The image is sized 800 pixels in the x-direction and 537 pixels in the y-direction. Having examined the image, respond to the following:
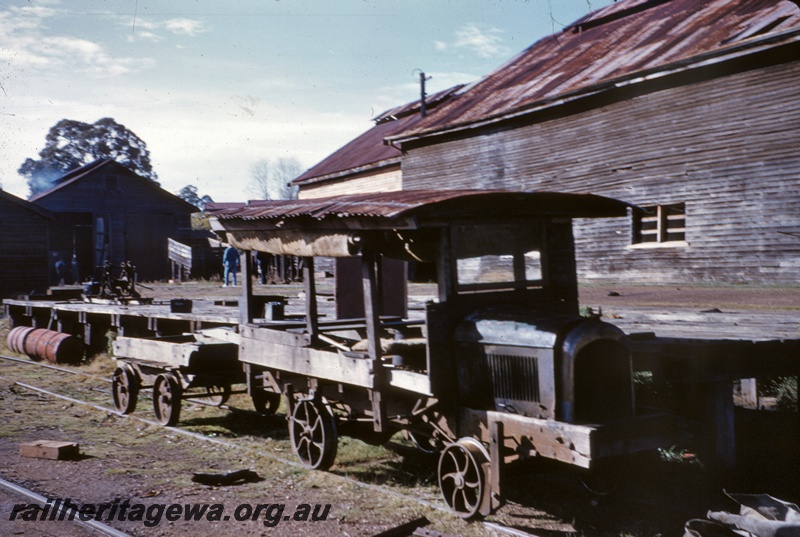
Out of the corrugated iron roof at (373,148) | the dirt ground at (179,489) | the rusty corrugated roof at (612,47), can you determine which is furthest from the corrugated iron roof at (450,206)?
the corrugated iron roof at (373,148)

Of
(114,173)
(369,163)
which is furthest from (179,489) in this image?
(114,173)

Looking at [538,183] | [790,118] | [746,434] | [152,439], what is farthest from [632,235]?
[152,439]

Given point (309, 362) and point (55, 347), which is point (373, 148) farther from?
point (309, 362)

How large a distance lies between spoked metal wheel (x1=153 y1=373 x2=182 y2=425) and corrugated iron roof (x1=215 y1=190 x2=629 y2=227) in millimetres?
3156

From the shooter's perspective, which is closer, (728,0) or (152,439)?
(152,439)

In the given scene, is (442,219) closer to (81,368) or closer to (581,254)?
(81,368)

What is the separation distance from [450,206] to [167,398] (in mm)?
5417

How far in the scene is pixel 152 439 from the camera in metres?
8.50

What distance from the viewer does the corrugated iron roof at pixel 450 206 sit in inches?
213

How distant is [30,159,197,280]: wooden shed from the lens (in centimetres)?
3800

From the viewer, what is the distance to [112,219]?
127ft

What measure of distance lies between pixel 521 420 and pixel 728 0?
1577cm

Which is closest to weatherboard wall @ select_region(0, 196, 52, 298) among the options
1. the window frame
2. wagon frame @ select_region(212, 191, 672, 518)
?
the window frame

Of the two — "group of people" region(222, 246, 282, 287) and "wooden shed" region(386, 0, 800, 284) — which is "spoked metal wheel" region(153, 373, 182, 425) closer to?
"wooden shed" region(386, 0, 800, 284)
